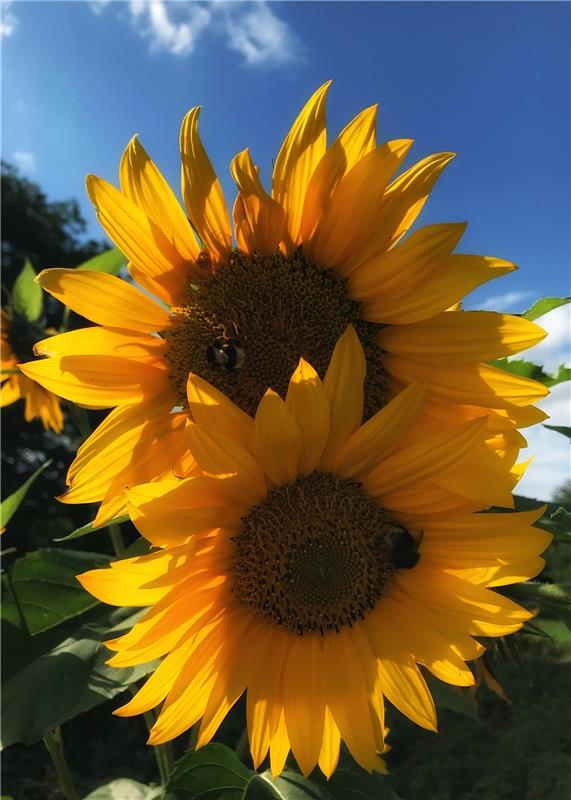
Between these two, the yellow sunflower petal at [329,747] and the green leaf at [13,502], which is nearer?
the yellow sunflower petal at [329,747]

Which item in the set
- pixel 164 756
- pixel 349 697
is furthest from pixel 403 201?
pixel 164 756

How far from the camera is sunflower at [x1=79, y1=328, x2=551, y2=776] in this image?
62cm

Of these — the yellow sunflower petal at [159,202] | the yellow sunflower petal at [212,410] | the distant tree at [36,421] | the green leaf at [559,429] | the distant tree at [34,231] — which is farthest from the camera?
the distant tree at [34,231]

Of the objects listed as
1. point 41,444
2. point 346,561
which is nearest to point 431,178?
point 346,561

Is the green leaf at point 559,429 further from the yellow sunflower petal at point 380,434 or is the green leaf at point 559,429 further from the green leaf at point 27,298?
the green leaf at point 27,298

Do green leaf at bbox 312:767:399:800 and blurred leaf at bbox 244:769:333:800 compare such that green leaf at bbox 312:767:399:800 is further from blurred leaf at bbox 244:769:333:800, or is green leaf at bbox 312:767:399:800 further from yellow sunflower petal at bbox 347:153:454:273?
yellow sunflower petal at bbox 347:153:454:273

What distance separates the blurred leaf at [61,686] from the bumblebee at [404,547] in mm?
294

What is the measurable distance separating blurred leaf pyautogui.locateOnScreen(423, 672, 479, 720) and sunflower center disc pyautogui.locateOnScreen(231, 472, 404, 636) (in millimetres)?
192

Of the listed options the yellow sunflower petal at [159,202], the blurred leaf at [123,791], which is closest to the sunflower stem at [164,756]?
the blurred leaf at [123,791]

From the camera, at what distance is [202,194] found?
2.34ft

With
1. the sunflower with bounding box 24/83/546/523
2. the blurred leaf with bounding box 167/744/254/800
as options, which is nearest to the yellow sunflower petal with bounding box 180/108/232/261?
the sunflower with bounding box 24/83/546/523

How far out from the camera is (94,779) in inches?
163

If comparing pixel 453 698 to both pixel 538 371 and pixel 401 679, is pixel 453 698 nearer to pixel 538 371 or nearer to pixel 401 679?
pixel 401 679

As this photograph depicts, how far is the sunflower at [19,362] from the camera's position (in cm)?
157
